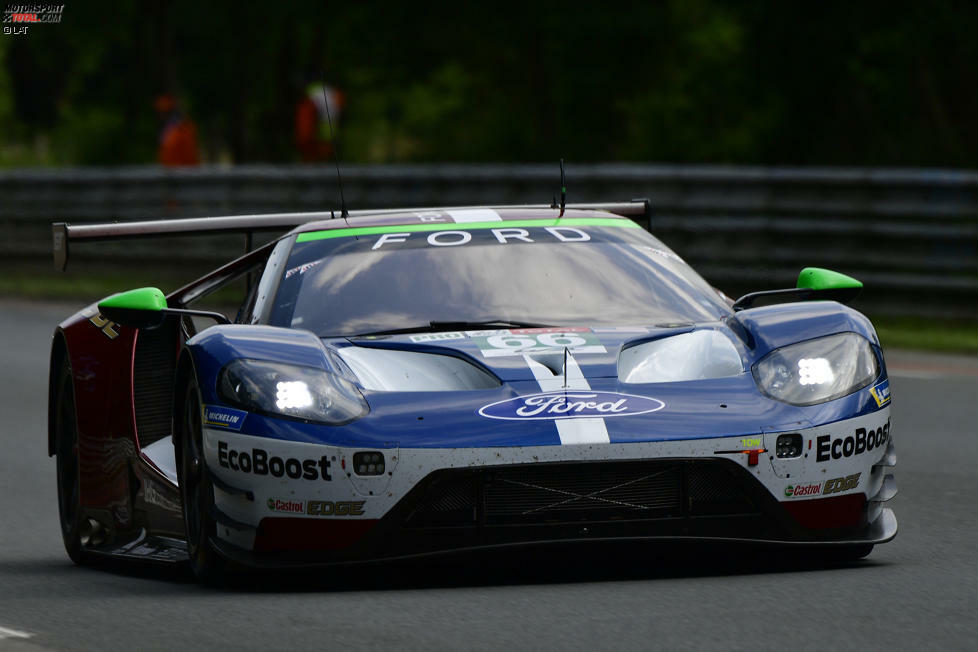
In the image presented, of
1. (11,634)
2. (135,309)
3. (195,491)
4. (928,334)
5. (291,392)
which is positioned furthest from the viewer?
(928,334)

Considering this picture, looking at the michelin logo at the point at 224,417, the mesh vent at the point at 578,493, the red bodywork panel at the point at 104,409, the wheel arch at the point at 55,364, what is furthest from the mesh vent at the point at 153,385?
the mesh vent at the point at 578,493

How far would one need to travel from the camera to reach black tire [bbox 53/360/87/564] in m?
7.21

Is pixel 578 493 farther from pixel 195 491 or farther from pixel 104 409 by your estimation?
pixel 104 409

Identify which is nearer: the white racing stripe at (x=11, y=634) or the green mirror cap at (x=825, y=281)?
the white racing stripe at (x=11, y=634)

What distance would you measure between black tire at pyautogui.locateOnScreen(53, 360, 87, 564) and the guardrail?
8.70m

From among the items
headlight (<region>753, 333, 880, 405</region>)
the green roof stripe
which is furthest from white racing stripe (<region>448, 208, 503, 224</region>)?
headlight (<region>753, 333, 880, 405</region>)

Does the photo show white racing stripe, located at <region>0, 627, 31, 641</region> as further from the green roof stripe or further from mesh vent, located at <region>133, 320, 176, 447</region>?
the green roof stripe

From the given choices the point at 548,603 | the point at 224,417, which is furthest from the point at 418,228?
the point at 548,603

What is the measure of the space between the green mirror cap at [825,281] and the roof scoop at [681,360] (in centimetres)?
75

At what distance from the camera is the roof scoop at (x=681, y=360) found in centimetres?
580

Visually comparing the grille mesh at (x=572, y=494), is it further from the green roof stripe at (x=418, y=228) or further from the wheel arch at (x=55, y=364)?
the wheel arch at (x=55, y=364)

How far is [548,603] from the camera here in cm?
512

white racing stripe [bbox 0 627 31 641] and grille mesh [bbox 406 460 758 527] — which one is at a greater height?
grille mesh [bbox 406 460 758 527]

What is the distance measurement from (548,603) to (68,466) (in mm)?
2955
